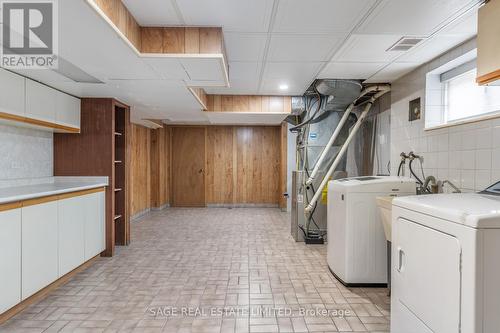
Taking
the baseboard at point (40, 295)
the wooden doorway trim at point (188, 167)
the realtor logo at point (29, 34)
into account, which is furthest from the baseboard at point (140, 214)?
Answer: the realtor logo at point (29, 34)

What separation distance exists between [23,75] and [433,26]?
3309 millimetres

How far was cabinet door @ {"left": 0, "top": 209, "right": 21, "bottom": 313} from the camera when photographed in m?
1.95

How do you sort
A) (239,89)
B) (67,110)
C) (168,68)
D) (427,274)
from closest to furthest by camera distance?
(427,274), (168,68), (67,110), (239,89)

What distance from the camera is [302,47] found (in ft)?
8.77

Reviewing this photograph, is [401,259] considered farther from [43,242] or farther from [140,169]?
[140,169]

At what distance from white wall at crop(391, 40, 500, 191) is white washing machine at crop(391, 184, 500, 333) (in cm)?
108

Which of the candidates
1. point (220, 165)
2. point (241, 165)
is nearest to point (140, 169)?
point (220, 165)

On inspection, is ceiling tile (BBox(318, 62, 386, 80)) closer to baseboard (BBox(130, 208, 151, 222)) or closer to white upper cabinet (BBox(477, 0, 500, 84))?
white upper cabinet (BBox(477, 0, 500, 84))

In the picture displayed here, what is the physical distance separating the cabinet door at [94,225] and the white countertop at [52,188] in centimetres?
15

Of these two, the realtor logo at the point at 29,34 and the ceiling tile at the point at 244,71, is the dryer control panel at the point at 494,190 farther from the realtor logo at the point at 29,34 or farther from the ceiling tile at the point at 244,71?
the realtor logo at the point at 29,34

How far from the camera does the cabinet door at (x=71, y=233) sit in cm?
263

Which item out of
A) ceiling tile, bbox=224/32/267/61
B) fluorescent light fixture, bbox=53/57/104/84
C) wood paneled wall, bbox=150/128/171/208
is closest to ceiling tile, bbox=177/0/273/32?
ceiling tile, bbox=224/32/267/61

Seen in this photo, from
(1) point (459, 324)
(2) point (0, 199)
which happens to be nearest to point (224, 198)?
(2) point (0, 199)

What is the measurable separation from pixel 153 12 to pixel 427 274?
7.40 feet
